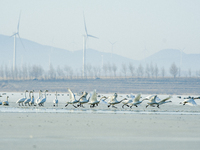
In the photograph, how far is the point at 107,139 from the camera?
60.2 ft

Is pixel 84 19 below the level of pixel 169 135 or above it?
above

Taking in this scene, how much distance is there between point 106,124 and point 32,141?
25.9 feet

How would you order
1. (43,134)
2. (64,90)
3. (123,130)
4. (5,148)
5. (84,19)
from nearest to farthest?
1. (5,148)
2. (43,134)
3. (123,130)
4. (84,19)
5. (64,90)

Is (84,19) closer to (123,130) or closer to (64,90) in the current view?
(64,90)

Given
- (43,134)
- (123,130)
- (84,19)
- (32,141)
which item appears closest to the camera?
(32,141)

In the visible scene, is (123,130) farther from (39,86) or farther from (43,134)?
(39,86)

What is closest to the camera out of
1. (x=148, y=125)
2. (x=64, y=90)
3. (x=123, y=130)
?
(x=123, y=130)

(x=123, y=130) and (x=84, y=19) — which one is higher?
(x=84, y=19)

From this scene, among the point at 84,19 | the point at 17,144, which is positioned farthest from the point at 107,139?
the point at 84,19

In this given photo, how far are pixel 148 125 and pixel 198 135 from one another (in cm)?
480

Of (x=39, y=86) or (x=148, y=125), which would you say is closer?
(x=148, y=125)

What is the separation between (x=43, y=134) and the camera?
1958cm

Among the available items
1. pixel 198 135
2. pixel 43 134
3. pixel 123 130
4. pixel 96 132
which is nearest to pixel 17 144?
pixel 43 134

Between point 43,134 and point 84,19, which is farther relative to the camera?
point 84,19
